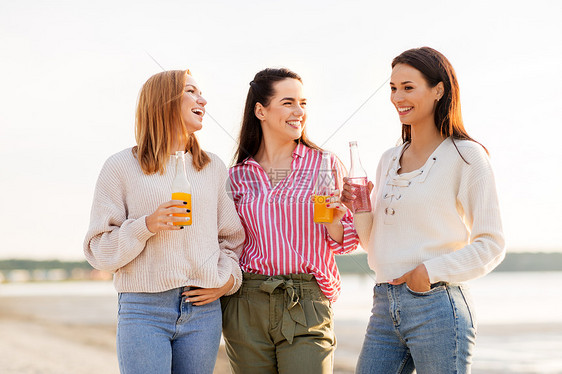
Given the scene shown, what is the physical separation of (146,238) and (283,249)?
32.6 inches

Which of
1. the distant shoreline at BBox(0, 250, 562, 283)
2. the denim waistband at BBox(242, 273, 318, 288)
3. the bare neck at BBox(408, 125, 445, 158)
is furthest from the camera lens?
the distant shoreline at BBox(0, 250, 562, 283)

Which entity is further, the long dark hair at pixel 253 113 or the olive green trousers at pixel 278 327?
the long dark hair at pixel 253 113

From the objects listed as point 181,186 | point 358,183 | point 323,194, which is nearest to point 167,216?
point 181,186

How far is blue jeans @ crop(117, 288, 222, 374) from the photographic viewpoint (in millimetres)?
3102

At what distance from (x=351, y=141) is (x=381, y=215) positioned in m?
0.46

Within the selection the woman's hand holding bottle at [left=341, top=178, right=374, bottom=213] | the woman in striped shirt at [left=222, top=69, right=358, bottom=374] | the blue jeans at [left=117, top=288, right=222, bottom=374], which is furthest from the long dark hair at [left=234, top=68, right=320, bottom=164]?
the blue jeans at [left=117, top=288, right=222, bottom=374]

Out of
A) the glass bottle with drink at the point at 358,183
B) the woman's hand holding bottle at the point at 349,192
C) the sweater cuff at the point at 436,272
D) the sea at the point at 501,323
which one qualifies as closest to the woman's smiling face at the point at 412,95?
the glass bottle with drink at the point at 358,183

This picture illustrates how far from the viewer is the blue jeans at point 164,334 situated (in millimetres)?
3102

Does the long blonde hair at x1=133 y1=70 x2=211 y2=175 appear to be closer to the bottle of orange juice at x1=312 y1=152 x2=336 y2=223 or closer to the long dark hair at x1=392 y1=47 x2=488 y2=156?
the bottle of orange juice at x1=312 y1=152 x2=336 y2=223

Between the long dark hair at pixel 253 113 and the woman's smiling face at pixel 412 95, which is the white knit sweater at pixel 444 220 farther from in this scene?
the long dark hair at pixel 253 113

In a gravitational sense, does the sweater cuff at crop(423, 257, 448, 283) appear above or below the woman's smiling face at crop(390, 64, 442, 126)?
below

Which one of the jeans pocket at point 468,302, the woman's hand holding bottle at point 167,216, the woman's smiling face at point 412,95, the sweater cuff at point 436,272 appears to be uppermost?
the woman's smiling face at point 412,95

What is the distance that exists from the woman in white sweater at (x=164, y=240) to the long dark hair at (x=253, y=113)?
48 cm

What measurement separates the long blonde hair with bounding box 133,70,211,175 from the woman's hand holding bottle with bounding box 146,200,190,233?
1.38 ft
